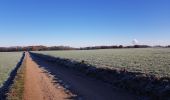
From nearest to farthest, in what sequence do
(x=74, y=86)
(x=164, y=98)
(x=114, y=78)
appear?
(x=164, y=98)
(x=74, y=86)
(x=114, y=78)

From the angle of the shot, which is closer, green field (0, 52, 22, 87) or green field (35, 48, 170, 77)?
green field (35, 48, 170, 77)

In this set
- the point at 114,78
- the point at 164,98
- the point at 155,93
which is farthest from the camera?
the point at 114,78

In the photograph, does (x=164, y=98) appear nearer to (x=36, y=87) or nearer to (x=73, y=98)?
(x=73, y=98)

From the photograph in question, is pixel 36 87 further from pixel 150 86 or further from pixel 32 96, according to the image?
pixel 150 86

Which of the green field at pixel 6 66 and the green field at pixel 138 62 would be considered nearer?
the green field at pixel 138 62

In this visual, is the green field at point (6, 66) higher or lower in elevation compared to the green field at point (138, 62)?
lower

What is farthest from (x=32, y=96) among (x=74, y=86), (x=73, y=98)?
(x=74, y=86)

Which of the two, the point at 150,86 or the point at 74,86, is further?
the point at 74,86

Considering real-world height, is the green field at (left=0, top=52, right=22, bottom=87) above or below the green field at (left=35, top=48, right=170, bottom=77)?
below

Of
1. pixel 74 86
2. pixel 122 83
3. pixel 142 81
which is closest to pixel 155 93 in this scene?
pixel 142 81

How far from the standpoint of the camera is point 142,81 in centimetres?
1916

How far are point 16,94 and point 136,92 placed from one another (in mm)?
7259

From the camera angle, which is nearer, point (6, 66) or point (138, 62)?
point (138, 62)

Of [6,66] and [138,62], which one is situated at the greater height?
[138,62]
